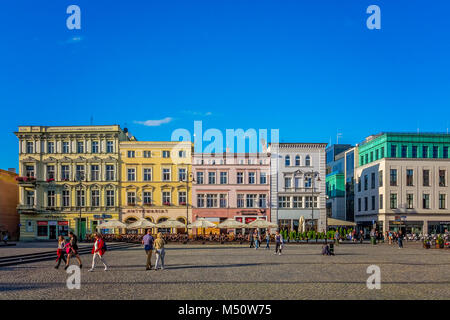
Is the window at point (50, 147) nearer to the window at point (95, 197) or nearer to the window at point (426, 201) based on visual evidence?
the window at point (95, 197)

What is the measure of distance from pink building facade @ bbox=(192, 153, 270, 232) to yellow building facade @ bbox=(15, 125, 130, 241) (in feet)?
33.9

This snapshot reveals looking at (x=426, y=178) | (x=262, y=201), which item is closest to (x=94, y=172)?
(x=262, y=201)

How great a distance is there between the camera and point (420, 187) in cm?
6081

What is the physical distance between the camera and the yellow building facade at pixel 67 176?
60.5 m

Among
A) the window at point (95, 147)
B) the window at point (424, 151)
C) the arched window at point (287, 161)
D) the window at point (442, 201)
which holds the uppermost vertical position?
the window at point (95, 147)

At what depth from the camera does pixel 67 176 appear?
6088 cm

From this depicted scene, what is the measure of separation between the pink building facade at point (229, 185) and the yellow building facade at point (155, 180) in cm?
129

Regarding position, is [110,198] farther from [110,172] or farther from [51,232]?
[51,232]

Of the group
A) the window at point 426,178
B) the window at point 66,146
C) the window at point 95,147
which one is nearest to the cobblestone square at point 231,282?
the window at point 95,147

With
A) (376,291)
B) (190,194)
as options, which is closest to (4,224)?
(190,194)

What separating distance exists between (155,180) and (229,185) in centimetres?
937
